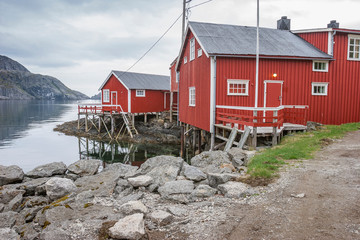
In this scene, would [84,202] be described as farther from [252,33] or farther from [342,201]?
[252,33]

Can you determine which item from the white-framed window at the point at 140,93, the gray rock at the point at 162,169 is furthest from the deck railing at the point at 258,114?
the white-framed window at the point at 140,93

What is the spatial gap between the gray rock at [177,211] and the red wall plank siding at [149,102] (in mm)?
27145

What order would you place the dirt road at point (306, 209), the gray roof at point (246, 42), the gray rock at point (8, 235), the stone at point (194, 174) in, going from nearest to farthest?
the dirt road at point (306, 209), the gray rock at point (8, 235), the stone at point (194, 174), the gray roof at point (246, 42)

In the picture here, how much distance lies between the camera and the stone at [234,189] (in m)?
6.03

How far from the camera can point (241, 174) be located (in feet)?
24.6

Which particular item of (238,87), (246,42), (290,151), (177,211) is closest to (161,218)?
→ (177,211)

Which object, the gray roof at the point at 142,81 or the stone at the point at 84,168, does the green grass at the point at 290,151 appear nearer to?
the stone at the point at 84,168

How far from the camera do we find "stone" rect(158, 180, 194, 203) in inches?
239

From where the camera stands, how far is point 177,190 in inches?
252

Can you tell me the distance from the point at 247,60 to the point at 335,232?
12.5m

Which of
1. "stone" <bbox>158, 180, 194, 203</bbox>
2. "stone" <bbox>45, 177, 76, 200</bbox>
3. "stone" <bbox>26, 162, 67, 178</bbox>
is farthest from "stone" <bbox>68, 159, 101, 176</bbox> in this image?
"stone" <bbox>158, 180, 194, 203</bbox>

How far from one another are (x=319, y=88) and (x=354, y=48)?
11.8ft

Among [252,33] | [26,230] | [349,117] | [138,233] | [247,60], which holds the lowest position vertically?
[26,230]

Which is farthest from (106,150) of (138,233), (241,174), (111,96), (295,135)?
(138,233)
